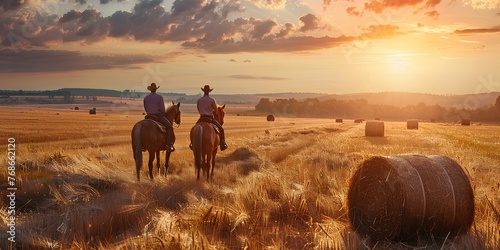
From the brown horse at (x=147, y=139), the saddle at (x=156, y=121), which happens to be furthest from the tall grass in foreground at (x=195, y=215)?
the saddle at (x=156, y=121)

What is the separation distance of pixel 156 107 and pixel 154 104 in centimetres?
12

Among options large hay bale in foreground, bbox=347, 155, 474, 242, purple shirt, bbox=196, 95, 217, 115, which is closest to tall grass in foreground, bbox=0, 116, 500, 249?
large hay bale in foreground, bbox=347, 155, 474, 242

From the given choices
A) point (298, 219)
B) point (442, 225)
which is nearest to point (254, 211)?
point (298, 219)

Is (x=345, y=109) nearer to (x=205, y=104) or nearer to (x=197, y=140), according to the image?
(x=205, y=104)

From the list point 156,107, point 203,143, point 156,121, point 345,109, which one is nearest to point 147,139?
point 156,121

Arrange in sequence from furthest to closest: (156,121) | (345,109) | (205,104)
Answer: (345,109), (156,121), (205,104)

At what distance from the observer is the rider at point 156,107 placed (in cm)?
1533

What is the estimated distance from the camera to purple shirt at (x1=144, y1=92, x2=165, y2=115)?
50.2ft

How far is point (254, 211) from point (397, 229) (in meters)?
2.51

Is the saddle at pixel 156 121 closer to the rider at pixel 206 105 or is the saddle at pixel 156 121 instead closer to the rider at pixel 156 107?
the rider at pixel 156 107

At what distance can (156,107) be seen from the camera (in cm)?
1542

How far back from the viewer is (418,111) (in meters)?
166

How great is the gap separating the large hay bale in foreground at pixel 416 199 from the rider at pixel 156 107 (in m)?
9.06

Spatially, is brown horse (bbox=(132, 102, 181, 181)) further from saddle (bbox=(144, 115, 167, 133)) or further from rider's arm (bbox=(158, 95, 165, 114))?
rider's arm (bbox=(158, 95, 165, 114))
